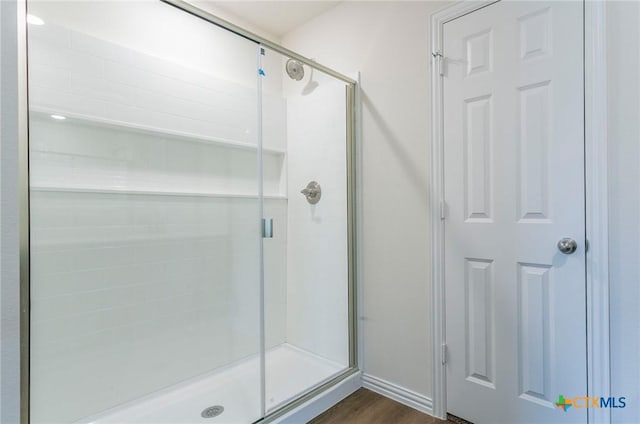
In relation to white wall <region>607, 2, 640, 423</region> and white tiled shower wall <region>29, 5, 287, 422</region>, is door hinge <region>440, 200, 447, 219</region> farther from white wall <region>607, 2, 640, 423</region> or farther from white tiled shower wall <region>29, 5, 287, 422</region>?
white tiled shower wall <region>29, 5, 287, 422</region>

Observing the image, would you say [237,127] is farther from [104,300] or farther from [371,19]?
[104,300]

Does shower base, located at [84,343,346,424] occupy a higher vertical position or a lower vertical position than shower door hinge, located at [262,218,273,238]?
lower

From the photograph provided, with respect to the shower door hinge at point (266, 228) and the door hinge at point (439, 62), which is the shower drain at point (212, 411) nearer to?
the shower door hinge at point (266, 228)

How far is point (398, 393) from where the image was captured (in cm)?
188

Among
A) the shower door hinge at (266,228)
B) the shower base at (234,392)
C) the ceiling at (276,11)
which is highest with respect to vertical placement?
the ceiling at (276,11)

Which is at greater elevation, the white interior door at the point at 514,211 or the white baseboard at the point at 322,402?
the white interior door at the point at 514,211

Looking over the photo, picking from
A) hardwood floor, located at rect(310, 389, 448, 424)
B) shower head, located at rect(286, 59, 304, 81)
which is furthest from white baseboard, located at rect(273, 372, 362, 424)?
shower head, located at rect(286, 59, 304, 81)

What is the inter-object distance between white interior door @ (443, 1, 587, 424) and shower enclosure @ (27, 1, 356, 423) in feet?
2.29

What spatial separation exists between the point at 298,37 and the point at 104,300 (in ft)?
7.40

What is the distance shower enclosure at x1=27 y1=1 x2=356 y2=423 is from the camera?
1.59 meters

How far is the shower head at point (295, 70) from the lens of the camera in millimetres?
2150

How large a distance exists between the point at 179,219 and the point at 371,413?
1.62 metres

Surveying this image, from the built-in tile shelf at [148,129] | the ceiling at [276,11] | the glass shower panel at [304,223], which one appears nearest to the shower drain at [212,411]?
the glass shower panel at [304,223]

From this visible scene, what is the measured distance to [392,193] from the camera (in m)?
1.94
